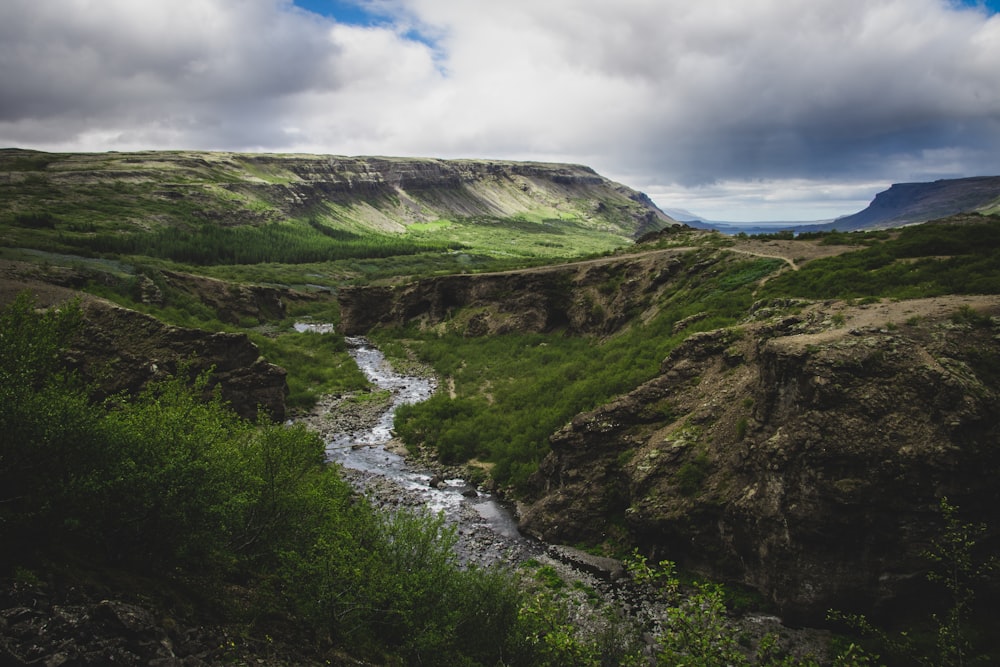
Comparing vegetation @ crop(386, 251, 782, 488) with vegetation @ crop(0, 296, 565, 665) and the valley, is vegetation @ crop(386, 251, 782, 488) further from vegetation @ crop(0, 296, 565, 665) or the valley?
vegetation @ crop(0, 296, 565, 665)

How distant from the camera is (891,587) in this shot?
18406 millimetres

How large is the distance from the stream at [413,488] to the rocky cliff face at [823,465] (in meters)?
2.51

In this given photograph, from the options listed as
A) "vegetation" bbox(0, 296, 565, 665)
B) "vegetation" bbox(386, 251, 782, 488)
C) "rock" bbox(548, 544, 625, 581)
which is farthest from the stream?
"vegetation" bbox(0, 296, 565, 665)

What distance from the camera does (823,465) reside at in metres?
19.7

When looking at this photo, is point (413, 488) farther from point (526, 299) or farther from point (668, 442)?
point (526, 299)

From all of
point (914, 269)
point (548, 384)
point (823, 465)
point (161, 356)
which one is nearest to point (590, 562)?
point (823, 465)

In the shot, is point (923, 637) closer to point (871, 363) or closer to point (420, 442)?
point (871, 363)

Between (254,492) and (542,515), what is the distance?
16.6 metres

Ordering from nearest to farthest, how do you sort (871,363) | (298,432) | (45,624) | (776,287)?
1. (45,624)
2. (871,363)
3. (298,432)
4. (776,287)

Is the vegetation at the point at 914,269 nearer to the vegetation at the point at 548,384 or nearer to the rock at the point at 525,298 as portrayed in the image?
the vegetation at the point at 548,384

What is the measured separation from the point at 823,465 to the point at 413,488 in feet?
76.8

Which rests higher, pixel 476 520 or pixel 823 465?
pixel 823 465

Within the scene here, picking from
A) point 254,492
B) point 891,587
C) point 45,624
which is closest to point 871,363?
point 891,587

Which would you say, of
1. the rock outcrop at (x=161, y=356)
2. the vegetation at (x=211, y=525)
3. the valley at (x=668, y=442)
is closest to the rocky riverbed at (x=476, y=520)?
the valley at (x=668, y=442)
